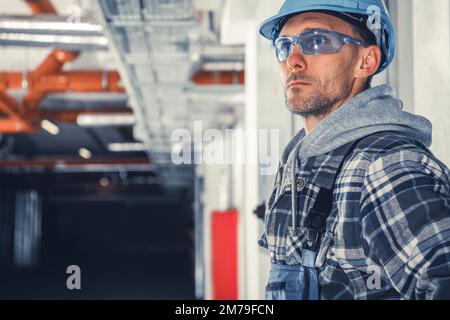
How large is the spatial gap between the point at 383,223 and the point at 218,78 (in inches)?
148

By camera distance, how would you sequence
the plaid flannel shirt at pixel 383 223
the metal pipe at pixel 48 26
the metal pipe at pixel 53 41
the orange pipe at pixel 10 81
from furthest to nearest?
1. the orange pipe at pixel 10 81
2. the metal pipe at pixel 53 41
3. the metal pipe at pixel 48 26
4. the plaid flannel shirt at pixel 383 223

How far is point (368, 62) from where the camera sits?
1.11m

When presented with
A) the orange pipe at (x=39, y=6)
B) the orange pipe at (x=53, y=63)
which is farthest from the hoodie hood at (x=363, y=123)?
the orange pipe at (x=53, y=63)

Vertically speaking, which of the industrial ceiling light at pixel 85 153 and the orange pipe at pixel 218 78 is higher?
the industrial ceiling light at pixel 85 153

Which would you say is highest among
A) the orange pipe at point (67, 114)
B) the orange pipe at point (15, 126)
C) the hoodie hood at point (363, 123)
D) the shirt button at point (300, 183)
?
the orange pipe at point (67, 114)

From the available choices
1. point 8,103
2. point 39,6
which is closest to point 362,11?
point 39,6

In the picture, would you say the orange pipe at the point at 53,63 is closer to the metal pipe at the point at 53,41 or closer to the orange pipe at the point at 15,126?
the metal pipe at the point at 53,41

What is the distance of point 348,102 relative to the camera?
1028 millimetres

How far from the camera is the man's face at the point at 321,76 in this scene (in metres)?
1.09

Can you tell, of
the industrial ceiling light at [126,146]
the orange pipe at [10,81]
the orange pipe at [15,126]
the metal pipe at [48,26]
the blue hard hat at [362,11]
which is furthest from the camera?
the industrial ceiling light at [126,146]

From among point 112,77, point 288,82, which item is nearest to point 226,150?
point 112,77

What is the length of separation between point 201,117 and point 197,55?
75.6 inches

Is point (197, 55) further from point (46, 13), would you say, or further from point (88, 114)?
point (88, 114)

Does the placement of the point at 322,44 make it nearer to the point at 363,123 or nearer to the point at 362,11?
the point at 362,11
